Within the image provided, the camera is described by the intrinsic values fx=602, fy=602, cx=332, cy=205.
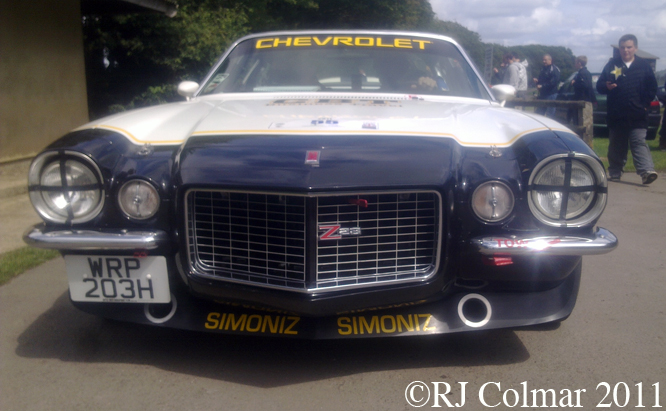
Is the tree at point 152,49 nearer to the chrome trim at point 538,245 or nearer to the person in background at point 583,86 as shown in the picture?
the person in background at point 583,86

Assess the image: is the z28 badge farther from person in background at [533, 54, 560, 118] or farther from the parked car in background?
the parked car in background

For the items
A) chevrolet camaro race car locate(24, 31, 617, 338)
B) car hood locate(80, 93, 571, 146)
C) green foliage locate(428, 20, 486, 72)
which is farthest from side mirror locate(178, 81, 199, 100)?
green foliage locate(428, 20, 486, 72)

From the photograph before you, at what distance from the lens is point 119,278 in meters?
2.53

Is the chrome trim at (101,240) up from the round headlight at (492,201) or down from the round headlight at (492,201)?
down

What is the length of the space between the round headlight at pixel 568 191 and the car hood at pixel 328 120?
9.0 inches

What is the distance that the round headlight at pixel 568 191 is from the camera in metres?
2.43

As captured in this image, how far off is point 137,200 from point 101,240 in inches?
8.4

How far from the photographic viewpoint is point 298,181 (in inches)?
89.4

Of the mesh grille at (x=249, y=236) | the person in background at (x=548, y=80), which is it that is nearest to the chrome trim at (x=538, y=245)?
the mesh grille at (x=249, y=236)

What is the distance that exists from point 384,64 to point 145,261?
2168mm

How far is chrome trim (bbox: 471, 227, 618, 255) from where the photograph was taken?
2383 mm

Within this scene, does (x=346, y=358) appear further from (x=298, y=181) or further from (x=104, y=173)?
(x=104, y=173)

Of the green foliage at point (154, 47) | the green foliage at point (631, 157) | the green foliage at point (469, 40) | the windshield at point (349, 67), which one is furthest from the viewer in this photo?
the green foliage at point (469, 40)

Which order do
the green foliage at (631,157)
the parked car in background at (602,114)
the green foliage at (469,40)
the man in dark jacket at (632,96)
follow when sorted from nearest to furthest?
1. the man in dark jacket at (632,96)
2. the green foliage at (631,157)
3. the parked car in background at (602,114)
4. the green foliage at (469,40)
